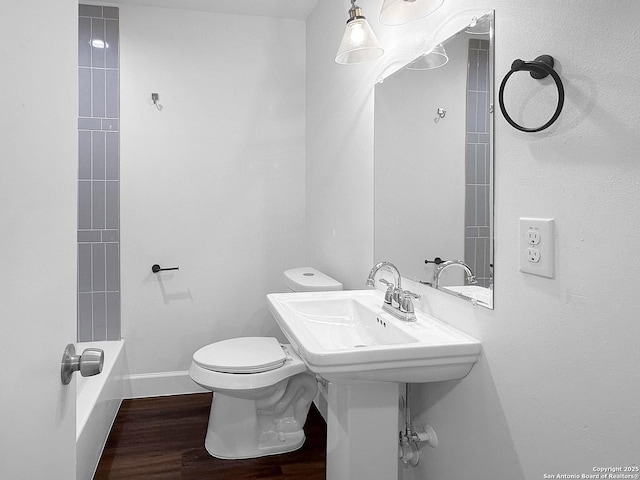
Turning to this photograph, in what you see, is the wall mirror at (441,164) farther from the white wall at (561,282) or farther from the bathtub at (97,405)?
the bathtub at (97,405)

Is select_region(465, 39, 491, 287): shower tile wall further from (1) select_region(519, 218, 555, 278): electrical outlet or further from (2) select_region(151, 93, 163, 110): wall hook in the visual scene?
(2) select_region(151, 93, 163, 110): wall hook

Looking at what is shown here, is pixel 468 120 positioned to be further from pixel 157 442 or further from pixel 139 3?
pixel 139 3

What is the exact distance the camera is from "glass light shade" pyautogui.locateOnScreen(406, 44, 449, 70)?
156 cm

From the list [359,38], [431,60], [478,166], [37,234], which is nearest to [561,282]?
[478,166]

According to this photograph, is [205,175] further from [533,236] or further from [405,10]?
[533,236]

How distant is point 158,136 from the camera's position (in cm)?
304

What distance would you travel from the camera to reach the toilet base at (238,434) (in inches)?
92.5

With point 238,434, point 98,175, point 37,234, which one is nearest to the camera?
point 37,234

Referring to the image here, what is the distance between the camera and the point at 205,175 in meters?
3.14

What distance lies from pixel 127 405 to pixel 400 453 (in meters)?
1.94

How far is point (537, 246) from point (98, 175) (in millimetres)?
2651

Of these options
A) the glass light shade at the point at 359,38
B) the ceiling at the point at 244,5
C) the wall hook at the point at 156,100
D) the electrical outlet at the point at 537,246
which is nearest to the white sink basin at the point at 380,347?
the electrical outlet at the point at 537,246

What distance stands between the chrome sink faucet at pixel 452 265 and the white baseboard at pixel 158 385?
6.75ft

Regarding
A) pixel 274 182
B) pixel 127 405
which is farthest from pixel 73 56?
pixel 127 405
